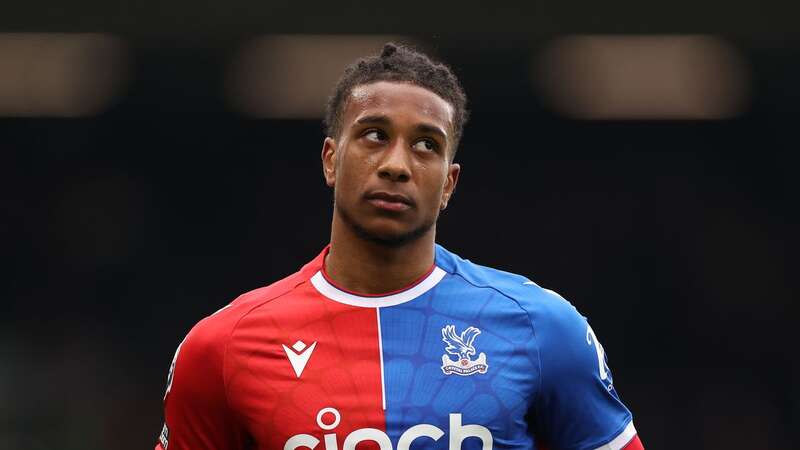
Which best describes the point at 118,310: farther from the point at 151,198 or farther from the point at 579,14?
the point at 579,14

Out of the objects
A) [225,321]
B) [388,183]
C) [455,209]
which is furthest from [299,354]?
[455,209]

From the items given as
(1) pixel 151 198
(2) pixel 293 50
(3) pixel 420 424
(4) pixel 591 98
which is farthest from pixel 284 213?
(3) pixel 420 424

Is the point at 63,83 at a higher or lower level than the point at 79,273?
higher

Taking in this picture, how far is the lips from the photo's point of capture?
349 centimetres

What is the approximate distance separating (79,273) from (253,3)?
3088mm

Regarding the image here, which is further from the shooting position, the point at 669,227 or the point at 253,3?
the point at 669,227

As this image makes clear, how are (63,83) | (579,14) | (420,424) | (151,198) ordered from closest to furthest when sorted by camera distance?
1. (420,424)
2. (579,14)
3. (63,83)
4. (151,198)

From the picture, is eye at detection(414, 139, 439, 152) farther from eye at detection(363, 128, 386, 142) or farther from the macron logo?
the macron logo

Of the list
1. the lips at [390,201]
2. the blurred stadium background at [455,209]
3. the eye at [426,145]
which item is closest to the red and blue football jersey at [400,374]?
the lips at [390,201]

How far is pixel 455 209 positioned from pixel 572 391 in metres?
8.19

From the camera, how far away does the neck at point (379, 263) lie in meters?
3.60

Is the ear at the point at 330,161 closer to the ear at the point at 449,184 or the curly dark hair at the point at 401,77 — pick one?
the curly dark hair at the point at 401,77

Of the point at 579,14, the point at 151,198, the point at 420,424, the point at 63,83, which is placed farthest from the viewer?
the point at 151,198

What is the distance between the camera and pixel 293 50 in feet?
33.7
